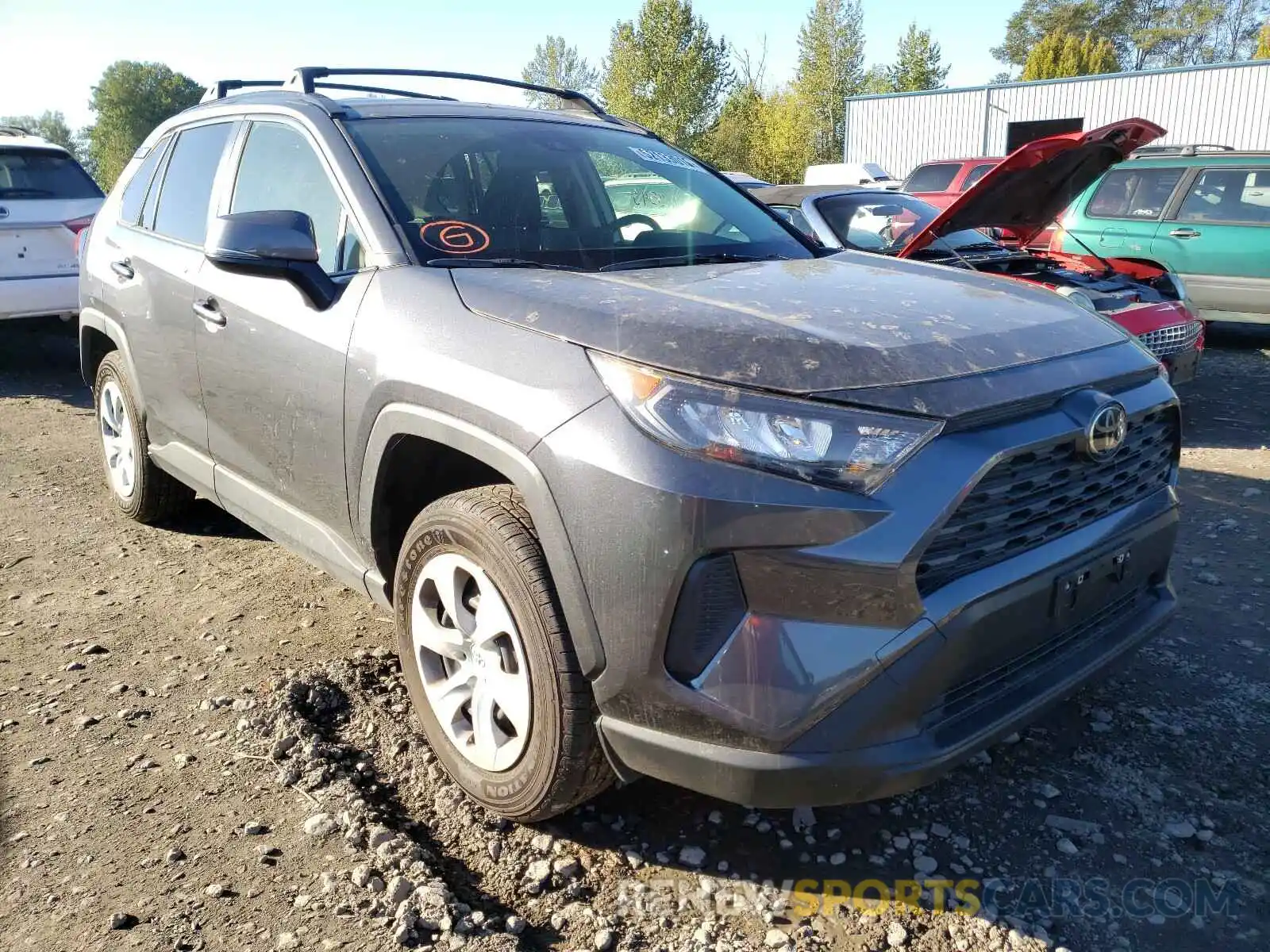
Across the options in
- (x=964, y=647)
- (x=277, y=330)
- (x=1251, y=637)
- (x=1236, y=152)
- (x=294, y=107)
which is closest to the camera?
(x=964, y=647)

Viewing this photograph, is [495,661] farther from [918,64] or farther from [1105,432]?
[918,64]

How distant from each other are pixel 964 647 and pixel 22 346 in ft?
33.5

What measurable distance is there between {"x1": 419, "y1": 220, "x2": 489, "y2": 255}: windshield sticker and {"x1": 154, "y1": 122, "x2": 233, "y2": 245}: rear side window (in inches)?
50.0

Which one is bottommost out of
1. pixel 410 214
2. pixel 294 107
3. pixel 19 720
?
pixel 19 720

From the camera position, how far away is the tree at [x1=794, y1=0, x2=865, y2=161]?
1565 inches

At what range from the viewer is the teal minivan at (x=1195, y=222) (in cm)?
843

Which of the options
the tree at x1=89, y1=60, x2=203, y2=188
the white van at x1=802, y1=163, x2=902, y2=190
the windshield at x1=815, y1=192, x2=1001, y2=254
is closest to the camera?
the windshield at x1=815, y1=192, x2=1001, y2=254

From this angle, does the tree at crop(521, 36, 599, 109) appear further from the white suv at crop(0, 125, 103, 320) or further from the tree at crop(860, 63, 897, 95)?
the white suv at crop(0, 125, 103, 320)

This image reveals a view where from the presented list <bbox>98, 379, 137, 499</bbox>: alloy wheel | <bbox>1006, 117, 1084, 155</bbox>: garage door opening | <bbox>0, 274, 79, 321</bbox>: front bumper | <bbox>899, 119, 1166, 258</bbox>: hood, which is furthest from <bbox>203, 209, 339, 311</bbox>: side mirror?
<bbox>1006, 117, 1084, 155</bbox>: garage door opening

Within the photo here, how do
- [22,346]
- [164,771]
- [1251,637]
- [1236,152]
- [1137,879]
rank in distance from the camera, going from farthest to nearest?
[22,346], [1236,152], [1251,637], [164,771], [1137,879]

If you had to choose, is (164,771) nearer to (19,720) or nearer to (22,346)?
(19,720)

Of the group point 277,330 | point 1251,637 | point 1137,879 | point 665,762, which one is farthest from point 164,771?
point 1251,637

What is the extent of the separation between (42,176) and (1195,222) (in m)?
9.69

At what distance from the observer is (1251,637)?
134 inches
